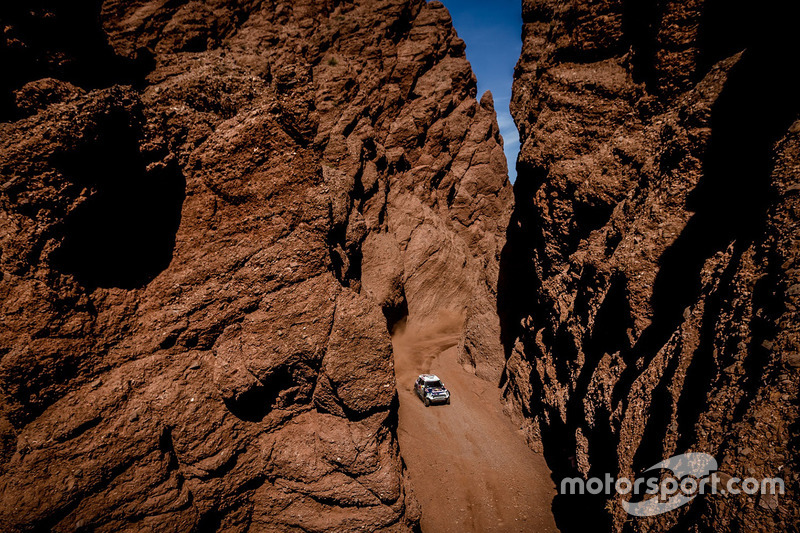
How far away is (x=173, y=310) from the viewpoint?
24.2 ft

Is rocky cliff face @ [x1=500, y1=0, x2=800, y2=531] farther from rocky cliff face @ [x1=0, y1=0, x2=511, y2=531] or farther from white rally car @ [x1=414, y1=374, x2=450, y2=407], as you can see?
rocky cliff face @ [x1=0, y1=0, x2=511, y2=531]

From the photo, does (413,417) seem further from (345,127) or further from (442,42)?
(442,42)

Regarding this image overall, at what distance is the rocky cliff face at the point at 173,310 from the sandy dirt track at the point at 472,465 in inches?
88.8

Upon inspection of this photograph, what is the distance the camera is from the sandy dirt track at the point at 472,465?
988 cm

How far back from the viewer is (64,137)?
233 inches

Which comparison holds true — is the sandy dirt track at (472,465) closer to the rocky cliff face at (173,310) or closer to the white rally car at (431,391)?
the white rally car at (431,391)

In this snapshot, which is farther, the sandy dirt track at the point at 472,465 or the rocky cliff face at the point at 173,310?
the sandy dirt track at the point at 472,465

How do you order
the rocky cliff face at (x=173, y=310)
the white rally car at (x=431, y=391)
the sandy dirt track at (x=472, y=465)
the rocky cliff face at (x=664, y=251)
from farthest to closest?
the white rally car at (x=431, y=391), the sandy dirt track at (x=472, y=465), the rocky cliff face at (x=173, y=310), the rocky cliff face at (x=664, y=251)

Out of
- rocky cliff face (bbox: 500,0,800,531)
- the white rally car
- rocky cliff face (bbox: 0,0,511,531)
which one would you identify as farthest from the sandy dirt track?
rocky cliff face (bbox: 0,0,511,531)

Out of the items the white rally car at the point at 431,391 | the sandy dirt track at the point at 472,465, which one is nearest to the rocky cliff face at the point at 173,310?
the sandy dirt track at the point at 472,465

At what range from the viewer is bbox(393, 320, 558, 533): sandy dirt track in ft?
32.4

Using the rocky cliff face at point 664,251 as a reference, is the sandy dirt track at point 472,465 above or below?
below

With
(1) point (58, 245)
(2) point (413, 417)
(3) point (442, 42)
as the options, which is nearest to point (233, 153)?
(1) point (58, 245)

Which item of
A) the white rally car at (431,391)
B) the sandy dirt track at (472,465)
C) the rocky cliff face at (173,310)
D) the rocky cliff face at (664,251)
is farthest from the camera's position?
the white rally car at (431,391)
